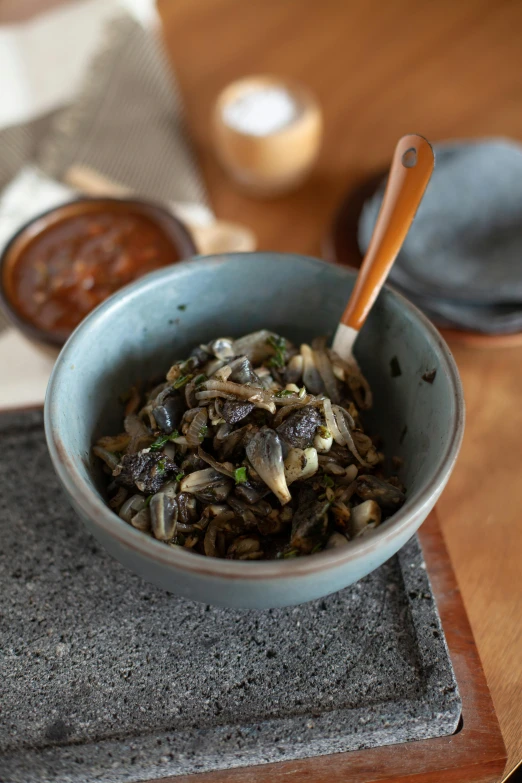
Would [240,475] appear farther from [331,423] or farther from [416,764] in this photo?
[416,764]

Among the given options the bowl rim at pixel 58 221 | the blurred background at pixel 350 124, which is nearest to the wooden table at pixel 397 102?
the blurred background at pixel 350 124

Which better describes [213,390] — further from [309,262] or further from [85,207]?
[85,207]

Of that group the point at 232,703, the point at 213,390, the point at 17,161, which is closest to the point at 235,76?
the point at 17,161

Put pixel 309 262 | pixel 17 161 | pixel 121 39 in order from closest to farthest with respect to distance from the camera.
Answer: pixel 309 262
pixel 17 161
pixel 121 39

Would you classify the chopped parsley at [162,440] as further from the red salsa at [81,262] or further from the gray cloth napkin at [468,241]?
the gray cloth napkin at [468,241]

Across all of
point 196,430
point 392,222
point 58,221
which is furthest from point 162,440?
point 58,221

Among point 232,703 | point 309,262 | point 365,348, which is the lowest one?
point 232,703
